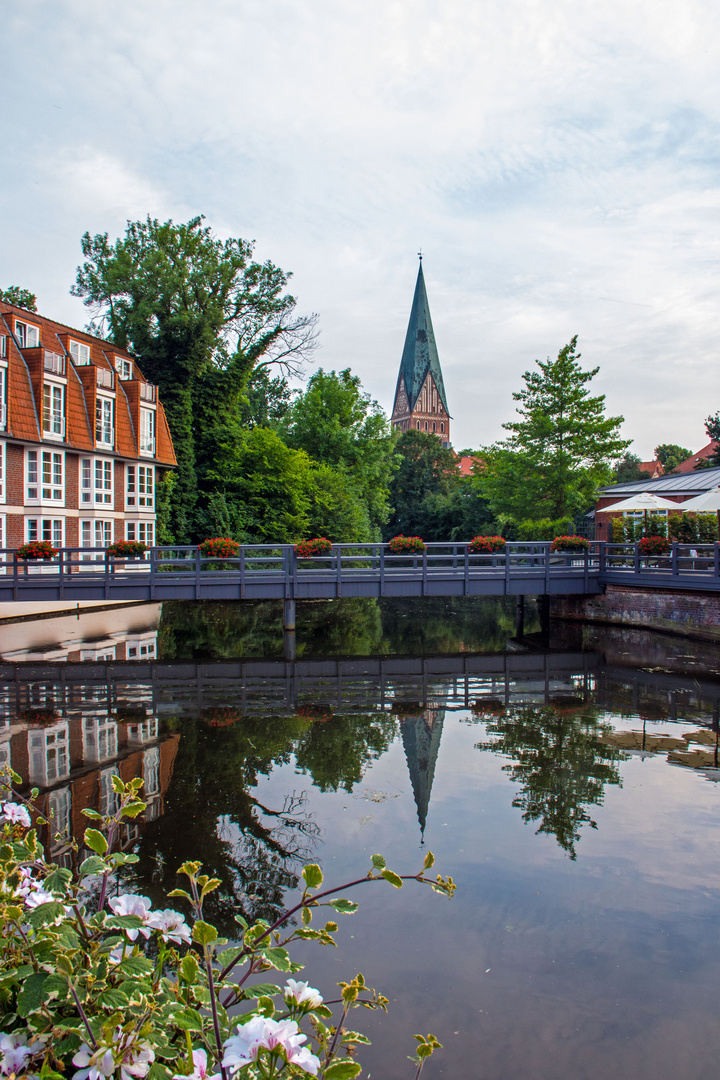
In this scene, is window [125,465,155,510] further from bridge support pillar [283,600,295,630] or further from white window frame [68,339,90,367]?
bridge support pillar [283,600,295,630]

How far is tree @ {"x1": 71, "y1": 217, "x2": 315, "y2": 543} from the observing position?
37.1 meters

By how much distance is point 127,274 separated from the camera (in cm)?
3916

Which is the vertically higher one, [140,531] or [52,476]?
[52,476]

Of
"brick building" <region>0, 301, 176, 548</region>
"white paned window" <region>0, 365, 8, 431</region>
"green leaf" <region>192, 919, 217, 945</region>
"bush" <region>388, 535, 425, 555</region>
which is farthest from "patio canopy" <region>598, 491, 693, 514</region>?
"green leaf" <region>192, 919, 217, 945</region>

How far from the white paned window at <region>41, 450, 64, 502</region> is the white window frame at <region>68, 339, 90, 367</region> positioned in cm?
491

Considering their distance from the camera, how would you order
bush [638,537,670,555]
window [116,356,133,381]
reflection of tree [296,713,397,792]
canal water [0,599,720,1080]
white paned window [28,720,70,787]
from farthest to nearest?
window [116,356,133,381] < bush [638,537,670,555] < reflection of tree [296,713,397,792] < white paned window [28,720,70,787] < canal water [0,599,720,1080]

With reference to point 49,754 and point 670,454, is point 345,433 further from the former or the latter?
point 670,454

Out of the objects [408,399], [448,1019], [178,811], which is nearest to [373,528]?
[178,811]

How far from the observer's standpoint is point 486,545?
915 inches

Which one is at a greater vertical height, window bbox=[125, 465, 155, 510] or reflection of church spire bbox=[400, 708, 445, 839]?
window bbox=[125, 465, 155, 510]

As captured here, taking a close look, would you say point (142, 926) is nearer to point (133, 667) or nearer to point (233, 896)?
point (233, 896)

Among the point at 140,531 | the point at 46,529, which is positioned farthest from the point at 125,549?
the point at 140,531

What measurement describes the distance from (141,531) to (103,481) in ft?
11.5

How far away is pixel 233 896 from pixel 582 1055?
336 centimetres
